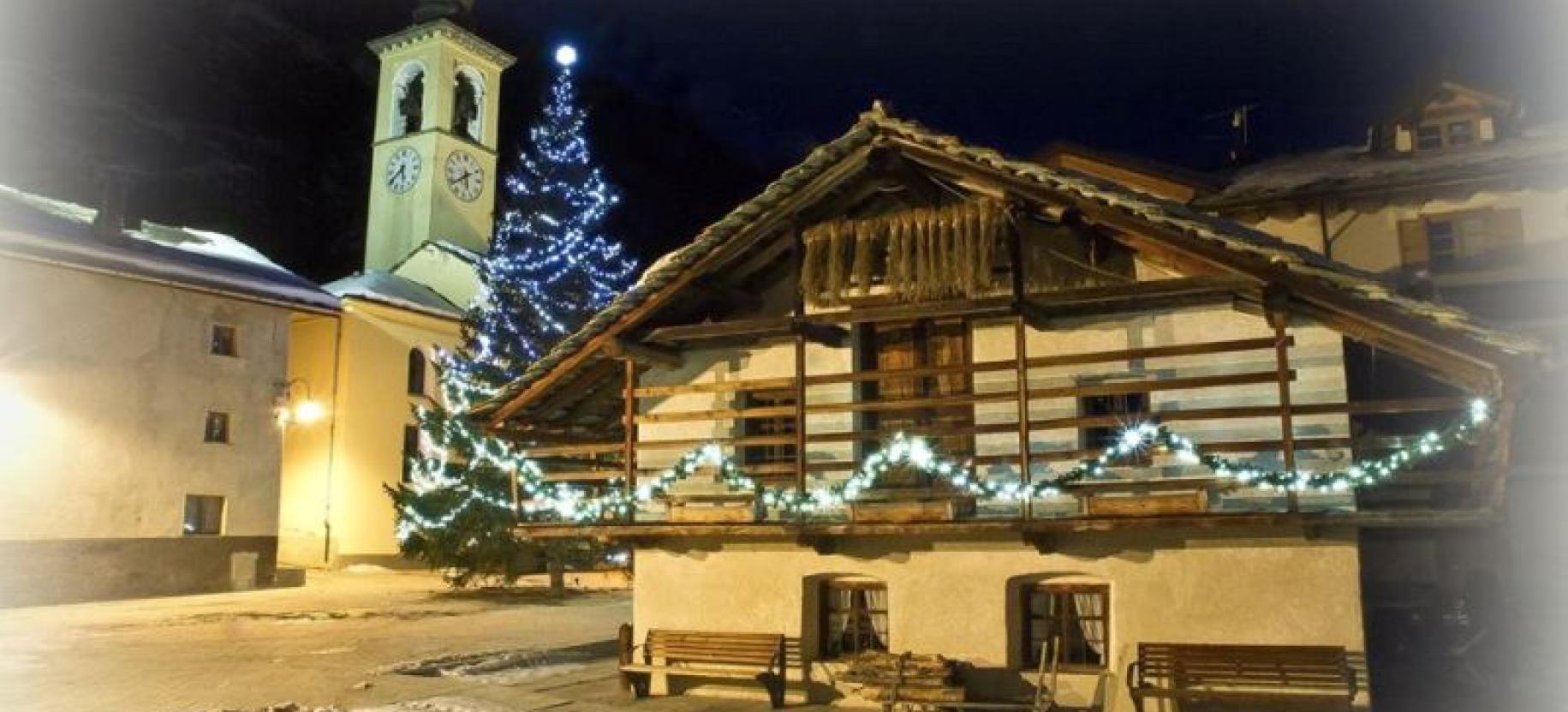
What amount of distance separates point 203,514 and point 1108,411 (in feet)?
89.0

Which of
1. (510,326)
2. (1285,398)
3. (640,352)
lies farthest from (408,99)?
(1285,398)

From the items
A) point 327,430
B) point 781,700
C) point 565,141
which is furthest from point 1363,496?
point 327,430

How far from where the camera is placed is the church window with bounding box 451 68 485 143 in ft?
166

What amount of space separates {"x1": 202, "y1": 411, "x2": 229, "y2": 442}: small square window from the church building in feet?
19.4

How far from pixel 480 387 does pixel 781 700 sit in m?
21.0

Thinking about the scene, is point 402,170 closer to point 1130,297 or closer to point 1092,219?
point 1092,219

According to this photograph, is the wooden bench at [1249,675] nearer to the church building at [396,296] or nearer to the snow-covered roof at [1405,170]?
the snow-covered roof at [1405,170]

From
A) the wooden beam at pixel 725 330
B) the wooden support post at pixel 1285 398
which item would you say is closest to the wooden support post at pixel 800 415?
the wooden beam at pixel 725 330

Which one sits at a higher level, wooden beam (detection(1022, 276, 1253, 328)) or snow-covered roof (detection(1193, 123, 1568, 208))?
snow-covered roof (detection(1193, 123, 1568, 208))

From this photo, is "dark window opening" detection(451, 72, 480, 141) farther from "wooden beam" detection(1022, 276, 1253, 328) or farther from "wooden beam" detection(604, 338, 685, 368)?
"wooden beam" detection(1022, 276, 1253, 328)

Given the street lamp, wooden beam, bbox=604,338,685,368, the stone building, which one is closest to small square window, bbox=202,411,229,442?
the stone building

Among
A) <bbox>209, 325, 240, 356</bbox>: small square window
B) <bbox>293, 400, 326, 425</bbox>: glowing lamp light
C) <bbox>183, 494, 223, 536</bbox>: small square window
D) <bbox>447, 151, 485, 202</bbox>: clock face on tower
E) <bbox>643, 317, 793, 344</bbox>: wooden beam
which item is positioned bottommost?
<bbox>183, 494, 223, 536</bbox>: small square window

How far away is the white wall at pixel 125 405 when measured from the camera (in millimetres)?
28578

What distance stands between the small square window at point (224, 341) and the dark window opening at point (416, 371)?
9177 mm
